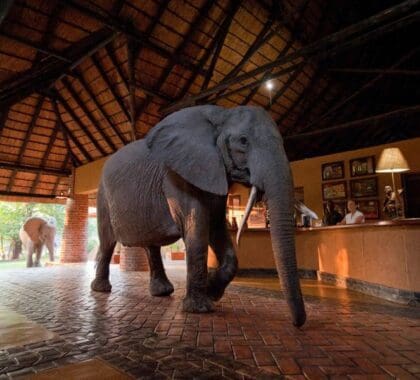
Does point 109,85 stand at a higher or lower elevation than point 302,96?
lower

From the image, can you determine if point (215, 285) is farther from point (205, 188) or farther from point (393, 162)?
point (393, 162)

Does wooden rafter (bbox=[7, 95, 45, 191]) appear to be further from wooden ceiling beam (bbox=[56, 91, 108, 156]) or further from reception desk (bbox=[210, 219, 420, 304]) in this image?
reception desk (bbox=[210, 219, 420, 304])

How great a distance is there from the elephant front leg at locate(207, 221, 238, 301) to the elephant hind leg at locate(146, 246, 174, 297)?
920 mm

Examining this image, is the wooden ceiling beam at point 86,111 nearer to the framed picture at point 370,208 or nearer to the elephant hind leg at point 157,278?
the elephant hind leg at point 157,278

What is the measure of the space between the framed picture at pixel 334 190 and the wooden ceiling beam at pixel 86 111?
6286 millimetres

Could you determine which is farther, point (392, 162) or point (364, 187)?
point (364, 187)

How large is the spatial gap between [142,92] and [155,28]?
1614 millimetres

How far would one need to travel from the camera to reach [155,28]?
22.5ft

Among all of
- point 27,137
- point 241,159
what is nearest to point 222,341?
point 241,159

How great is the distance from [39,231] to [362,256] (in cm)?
1034

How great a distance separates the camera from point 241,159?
2.55 m

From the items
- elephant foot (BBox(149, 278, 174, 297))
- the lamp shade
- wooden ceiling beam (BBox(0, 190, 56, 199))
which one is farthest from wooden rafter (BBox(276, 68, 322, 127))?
wooden ceiling beam (BBox(0, 190, 56, 199))

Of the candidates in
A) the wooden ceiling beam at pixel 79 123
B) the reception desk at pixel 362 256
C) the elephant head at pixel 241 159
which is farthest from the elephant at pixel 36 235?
the elephant head at pixel 241 159

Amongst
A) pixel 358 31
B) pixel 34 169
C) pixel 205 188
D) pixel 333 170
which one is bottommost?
pixel 205 188
